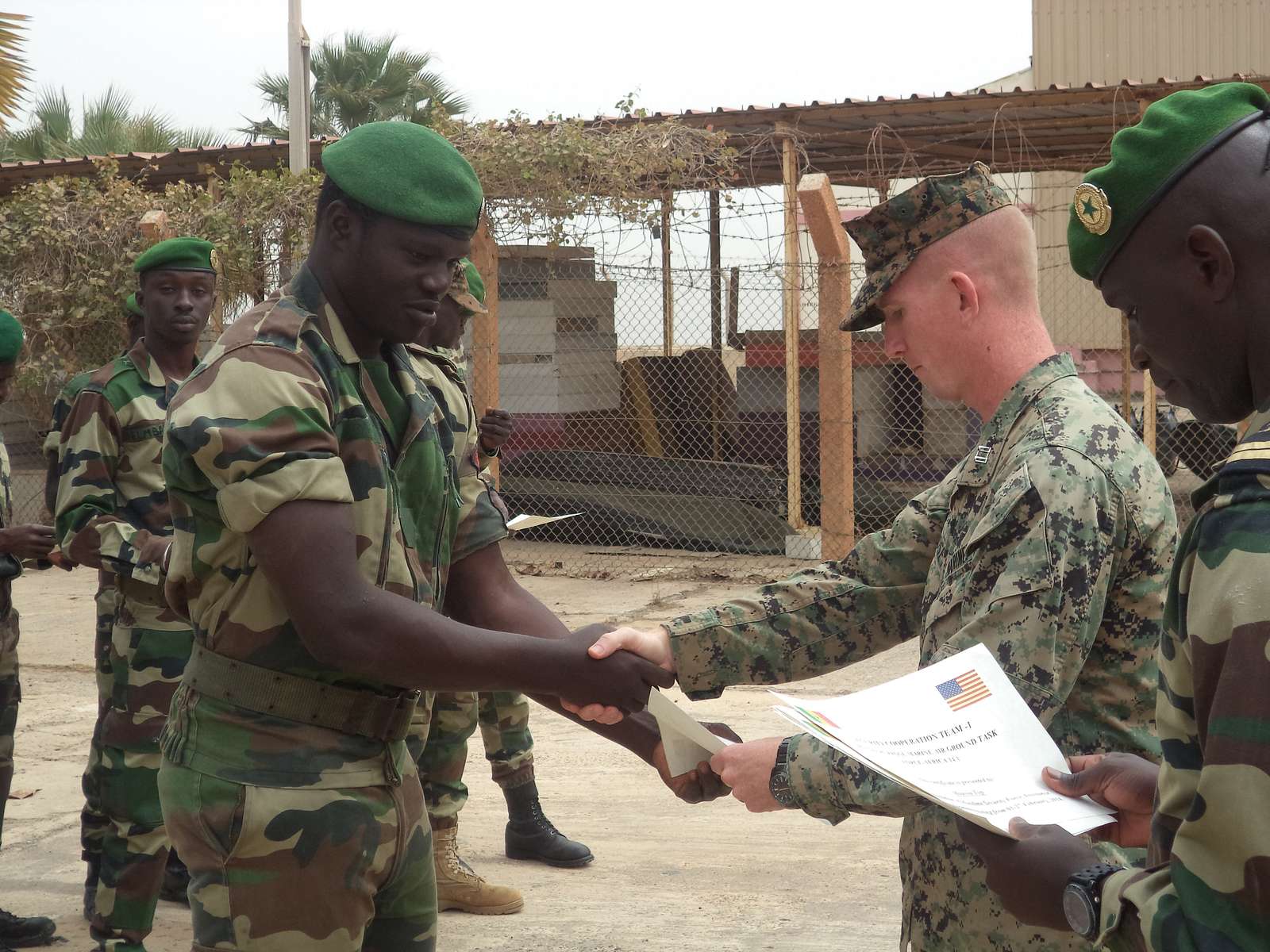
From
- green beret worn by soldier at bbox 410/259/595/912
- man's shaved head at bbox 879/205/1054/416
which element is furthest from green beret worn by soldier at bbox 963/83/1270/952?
green beret worn by soldier at bbox 410/259/595/912

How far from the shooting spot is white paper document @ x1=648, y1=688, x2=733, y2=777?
8.23ft

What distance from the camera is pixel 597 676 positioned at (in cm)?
245

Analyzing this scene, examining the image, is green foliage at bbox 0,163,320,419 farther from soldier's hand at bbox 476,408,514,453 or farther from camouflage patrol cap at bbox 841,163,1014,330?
camouflage patrol cap at bbox 841,163,1014,330

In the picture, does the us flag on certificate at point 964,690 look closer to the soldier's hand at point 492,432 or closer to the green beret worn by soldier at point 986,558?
the green beret worn by soldier at point 986,558

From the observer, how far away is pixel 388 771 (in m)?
2.26

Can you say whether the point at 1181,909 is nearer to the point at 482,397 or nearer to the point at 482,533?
the point at 482,533

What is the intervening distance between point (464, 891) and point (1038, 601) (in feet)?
9.74

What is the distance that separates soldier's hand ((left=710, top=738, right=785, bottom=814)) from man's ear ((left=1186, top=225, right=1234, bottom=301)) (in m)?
1.22

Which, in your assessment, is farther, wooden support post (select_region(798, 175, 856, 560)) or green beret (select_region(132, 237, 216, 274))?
wooden support post (select_region(798, 175, 856, 560))

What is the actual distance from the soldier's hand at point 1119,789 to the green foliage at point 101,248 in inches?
386

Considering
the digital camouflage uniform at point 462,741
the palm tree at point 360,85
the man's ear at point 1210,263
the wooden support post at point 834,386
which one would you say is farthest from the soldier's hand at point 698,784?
the palm tree at point 360,85

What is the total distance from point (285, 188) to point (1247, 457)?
33.9ft

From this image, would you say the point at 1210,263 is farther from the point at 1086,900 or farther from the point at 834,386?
the point at 834,386

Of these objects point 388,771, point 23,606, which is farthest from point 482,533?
point 23,606
